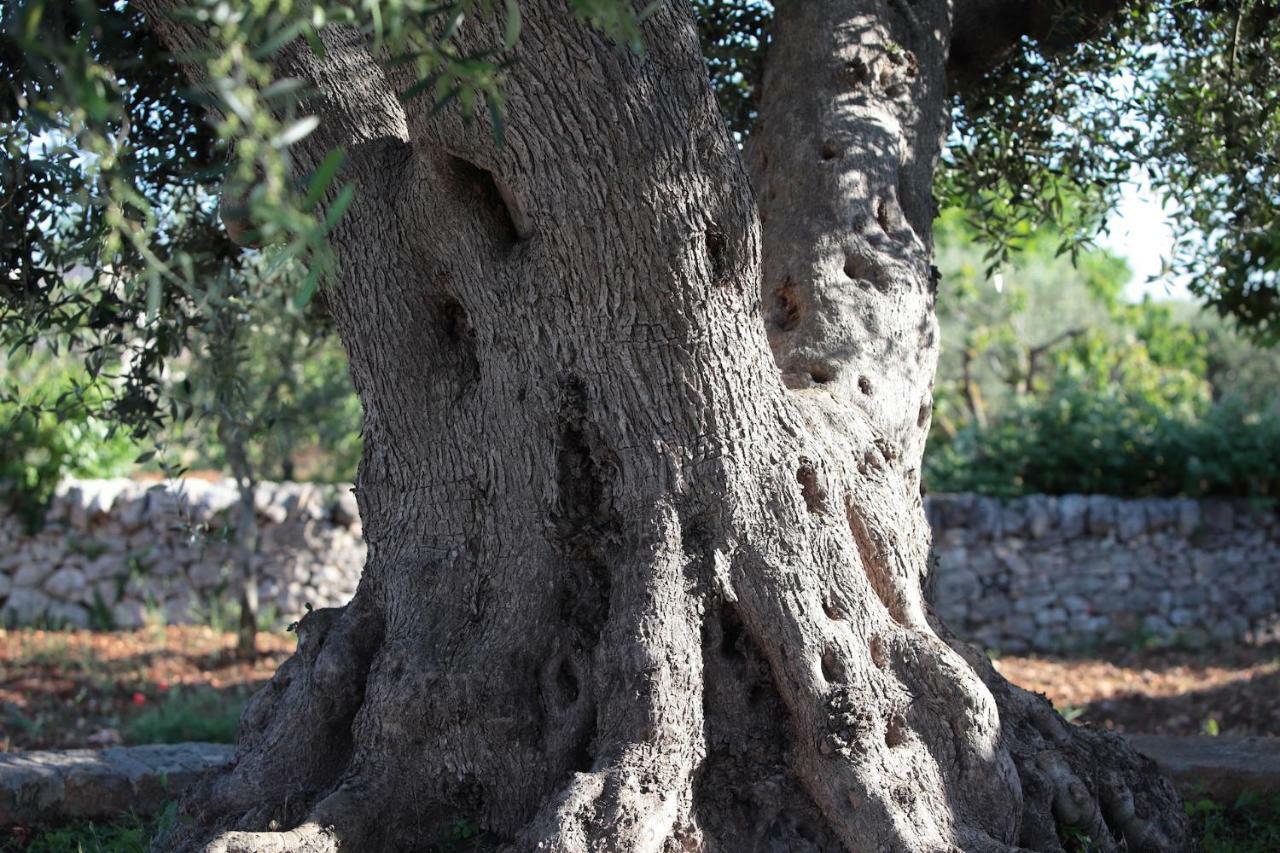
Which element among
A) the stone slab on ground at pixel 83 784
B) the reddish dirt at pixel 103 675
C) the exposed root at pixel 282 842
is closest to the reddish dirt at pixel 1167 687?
the stone slab on ground at pixel 83 784

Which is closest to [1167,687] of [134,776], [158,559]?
[134,776]

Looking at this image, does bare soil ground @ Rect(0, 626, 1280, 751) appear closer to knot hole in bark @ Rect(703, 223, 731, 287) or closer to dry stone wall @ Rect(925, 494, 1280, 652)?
dry stone wall @ Rect(925, 494, 1280, 652)

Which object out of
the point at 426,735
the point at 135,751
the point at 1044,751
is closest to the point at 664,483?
the point at 426,735

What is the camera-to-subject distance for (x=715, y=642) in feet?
12.6

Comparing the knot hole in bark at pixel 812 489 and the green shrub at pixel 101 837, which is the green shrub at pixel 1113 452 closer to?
the knot hole in bark at pixel 812 489

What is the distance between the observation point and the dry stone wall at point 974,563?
1123cm

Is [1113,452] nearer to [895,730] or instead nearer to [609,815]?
[895,730]

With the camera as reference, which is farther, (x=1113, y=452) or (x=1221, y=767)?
(x=1113, y=452)

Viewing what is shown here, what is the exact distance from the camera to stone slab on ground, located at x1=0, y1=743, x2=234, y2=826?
17.2 ft

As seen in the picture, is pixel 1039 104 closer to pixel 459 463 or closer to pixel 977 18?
pixel 977 18

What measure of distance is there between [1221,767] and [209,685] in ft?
22.1

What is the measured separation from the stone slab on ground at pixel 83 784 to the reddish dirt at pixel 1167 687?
5027 millimetres

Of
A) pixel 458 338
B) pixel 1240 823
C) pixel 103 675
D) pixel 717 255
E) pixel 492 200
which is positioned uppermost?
pixel 492 200

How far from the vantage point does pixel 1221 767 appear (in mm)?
5750
